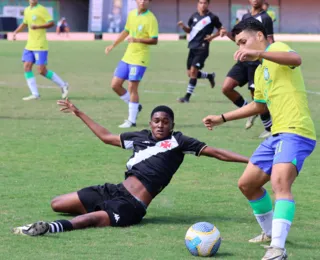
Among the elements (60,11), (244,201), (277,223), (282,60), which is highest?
(282,60)

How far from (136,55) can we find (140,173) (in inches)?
296

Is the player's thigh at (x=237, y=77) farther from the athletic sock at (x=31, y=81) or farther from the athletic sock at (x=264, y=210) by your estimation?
the athletic sock at (x=264, y=210)

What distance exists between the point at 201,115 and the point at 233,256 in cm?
1032

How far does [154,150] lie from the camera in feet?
27.7

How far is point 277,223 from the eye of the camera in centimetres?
664

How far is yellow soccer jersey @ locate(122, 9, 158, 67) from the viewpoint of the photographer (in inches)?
616

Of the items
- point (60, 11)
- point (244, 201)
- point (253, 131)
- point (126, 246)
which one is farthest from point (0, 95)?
point (60, 11)

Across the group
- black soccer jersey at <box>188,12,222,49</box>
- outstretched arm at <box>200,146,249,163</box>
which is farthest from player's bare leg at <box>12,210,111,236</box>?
black soccer jersey at <box>188,12,222,49</box>

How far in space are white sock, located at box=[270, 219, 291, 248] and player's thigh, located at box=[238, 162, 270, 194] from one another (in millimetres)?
603

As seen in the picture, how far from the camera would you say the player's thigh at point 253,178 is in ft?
23.5

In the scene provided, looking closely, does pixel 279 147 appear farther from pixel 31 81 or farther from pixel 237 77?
pixel 31 81

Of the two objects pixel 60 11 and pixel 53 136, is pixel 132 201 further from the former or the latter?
pixel 60 11

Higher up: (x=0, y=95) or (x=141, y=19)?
(x=141, y=19)

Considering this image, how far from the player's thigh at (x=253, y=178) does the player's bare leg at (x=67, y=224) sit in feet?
4.77
